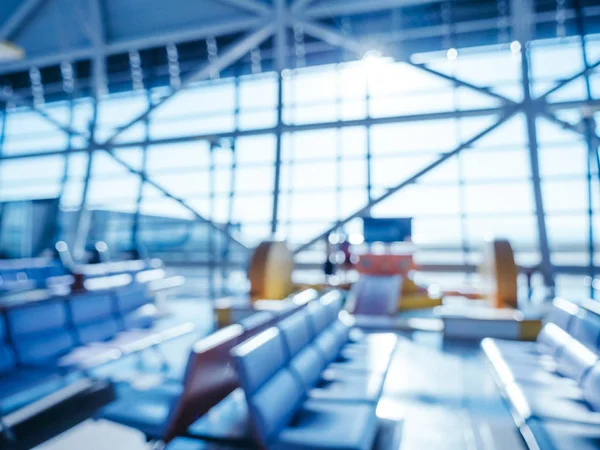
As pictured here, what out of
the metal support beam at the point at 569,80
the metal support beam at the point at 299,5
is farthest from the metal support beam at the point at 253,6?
the metal support beam at the point at 569,80

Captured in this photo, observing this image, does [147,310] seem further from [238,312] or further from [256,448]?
[256,448]

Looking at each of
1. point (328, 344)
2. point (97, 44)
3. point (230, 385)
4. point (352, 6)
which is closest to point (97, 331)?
point (230, 385)

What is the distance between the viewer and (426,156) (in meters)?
7.62

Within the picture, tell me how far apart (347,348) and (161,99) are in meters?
7.74

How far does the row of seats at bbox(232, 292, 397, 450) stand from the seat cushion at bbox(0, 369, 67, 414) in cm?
140

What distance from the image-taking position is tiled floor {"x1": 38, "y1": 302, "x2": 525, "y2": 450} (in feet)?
7.70

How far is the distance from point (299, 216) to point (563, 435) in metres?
6.58

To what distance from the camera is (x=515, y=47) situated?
288 inches

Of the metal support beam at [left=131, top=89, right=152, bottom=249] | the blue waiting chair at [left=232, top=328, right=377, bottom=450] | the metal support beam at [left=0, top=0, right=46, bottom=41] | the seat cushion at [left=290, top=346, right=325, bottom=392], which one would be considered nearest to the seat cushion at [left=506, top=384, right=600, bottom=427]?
the blue waiting chair at [left=232, top=328, right=377, bottom=450]

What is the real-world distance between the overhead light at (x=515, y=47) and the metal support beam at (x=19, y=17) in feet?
34.7

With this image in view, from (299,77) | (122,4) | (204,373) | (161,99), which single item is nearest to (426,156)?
(299,77)

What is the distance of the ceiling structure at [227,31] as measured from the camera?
313 inches

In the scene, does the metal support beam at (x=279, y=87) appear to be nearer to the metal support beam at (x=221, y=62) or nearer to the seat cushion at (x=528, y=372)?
the metal support beam at (x=221, y=62)

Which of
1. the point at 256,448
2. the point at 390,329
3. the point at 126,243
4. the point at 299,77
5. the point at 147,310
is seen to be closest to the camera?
the point at 256,448
